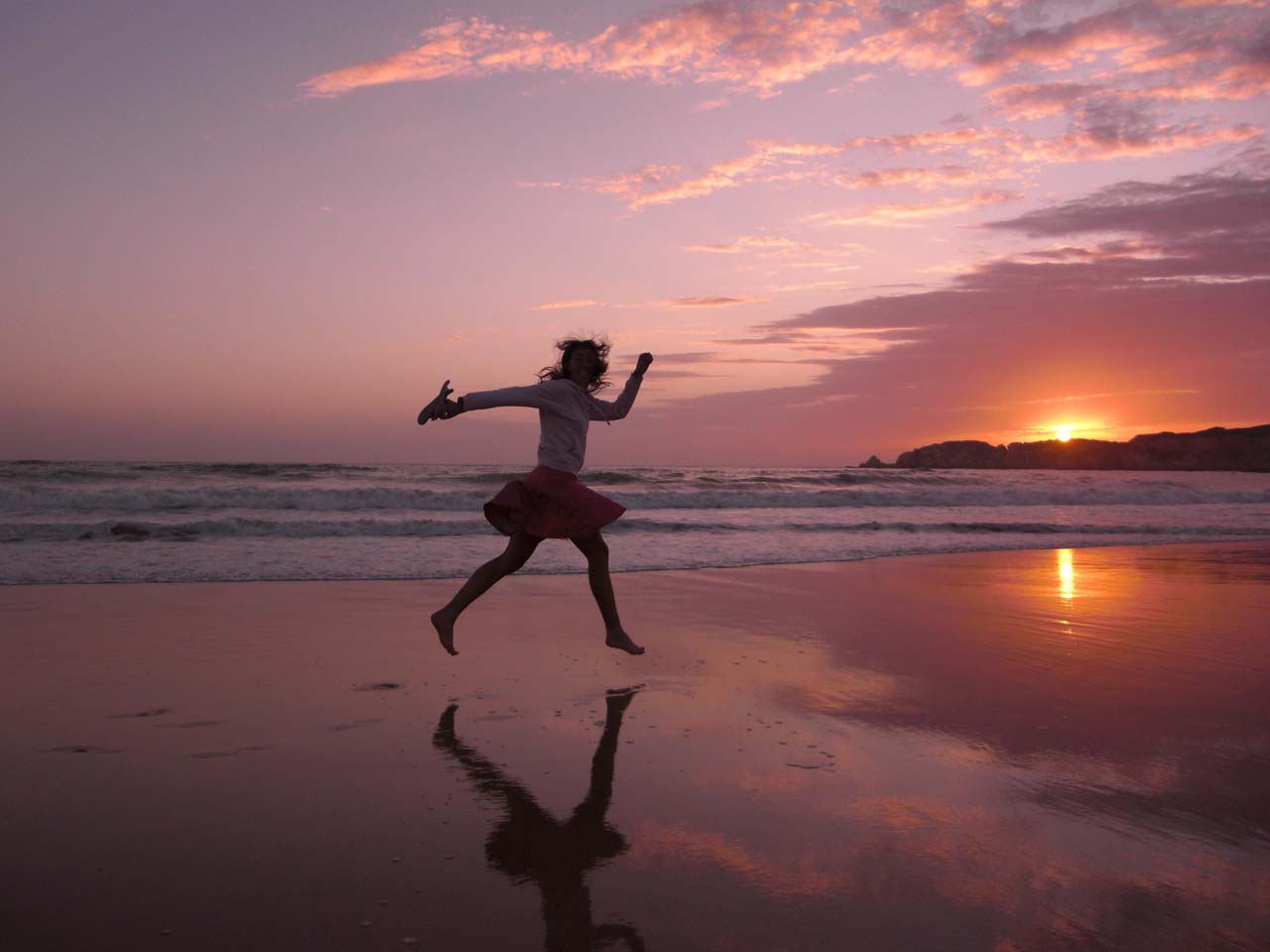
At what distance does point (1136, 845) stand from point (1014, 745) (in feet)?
3.28

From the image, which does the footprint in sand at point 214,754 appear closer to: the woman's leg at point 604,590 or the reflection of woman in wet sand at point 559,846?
the reflection of woman in wet sand at point 559,846

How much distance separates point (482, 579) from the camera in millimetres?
4980

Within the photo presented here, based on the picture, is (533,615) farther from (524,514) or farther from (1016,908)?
(1016,908)

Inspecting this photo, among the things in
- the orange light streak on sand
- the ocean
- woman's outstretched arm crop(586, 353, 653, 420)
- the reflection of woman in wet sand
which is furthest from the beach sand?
the ocean

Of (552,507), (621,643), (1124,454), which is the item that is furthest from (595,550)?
(1124,454)

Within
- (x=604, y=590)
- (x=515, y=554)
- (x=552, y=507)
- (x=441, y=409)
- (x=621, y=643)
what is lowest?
(x=621, y=643)

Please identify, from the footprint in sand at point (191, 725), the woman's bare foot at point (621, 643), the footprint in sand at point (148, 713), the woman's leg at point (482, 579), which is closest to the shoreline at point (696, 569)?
the woman's leg at point (482, 579)

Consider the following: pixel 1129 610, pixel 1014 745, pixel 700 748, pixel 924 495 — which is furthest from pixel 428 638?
pixel 924 495

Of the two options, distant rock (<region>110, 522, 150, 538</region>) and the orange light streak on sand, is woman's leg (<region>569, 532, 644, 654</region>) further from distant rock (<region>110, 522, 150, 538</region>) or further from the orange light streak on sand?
distant rock (<region>110, 522, 150, 538</region>)

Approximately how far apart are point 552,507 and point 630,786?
196 cm

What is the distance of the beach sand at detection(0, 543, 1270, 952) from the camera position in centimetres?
214

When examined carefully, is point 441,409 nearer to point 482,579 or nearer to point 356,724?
point 482,579

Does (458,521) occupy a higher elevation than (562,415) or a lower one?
lower

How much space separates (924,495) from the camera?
24.8 m
